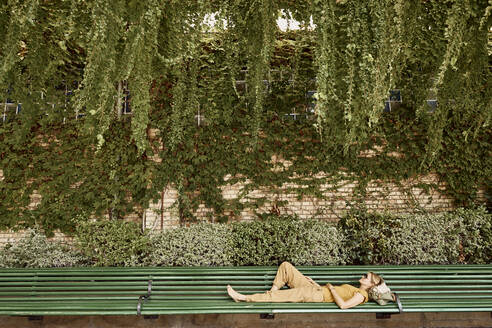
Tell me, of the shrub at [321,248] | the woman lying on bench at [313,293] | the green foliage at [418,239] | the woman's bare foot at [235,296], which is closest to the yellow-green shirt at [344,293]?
the woman lying on bench at [313,293]

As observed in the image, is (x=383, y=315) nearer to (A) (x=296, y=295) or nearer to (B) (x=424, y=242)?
(A) (x=296, y=295)

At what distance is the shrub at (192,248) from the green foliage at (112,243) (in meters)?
0.23

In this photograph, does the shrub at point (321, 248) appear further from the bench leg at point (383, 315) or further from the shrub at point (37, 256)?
the shrub at point (37, 256)

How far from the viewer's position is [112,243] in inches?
195

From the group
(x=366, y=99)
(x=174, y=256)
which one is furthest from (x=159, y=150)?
(x=366, y=99)

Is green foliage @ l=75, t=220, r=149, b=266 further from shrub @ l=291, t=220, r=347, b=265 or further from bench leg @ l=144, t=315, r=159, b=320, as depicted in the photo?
shrub @ l=291, t=220, r=347, b=265

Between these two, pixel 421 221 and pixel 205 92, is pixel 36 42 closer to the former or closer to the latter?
pixel 205 92

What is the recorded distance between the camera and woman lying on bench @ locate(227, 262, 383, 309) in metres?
3.68

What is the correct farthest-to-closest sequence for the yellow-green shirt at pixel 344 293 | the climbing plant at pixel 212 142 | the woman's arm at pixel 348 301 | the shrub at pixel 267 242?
the climbing plant at pixel 212 142 < the shrub at pixel 267 242 < the yellow-green shirt at pixel 344 293 < the woman's arm at pixel 348 301

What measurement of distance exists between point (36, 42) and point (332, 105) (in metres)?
4.22

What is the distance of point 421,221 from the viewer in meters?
5.20

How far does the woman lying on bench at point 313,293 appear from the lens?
3.68 m

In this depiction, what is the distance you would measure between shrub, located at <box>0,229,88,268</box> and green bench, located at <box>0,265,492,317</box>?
813 millimetres

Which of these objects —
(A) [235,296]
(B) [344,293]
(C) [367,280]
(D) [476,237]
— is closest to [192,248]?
(A) [235,296]
